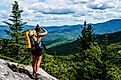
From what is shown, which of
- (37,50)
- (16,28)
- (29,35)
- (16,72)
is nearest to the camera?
(29,35)

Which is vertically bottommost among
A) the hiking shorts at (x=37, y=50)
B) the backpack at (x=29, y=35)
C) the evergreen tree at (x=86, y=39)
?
the evergreen tree at (x=86, y=39)

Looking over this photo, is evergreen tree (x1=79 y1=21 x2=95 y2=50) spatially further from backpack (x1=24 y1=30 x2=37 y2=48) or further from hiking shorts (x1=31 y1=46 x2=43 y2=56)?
backpack (x1=24 y1=30 x2=37 y2=48)

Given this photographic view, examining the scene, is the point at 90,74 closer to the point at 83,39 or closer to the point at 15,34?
the point at 15,34

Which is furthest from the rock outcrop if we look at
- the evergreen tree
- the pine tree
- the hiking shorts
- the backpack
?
the evergreen tree

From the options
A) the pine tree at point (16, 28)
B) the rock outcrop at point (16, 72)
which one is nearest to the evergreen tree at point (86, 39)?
the pine tree at point (16, 28)

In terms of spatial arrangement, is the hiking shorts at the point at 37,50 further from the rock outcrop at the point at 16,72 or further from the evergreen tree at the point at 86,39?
the evergreen tree at the point at 86,39

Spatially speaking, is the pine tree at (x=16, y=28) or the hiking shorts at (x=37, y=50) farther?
the pine tree at (x=16, y=28)

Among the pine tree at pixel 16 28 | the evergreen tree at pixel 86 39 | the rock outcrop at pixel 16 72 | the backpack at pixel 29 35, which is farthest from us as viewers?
the evergreen tree at pixel 86 39

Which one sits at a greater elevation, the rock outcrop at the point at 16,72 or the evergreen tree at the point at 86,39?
the rock outcrop at the point at 16,72

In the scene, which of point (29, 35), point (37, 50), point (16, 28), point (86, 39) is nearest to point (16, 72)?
point (37, 50)

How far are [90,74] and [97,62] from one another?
9.13 ft

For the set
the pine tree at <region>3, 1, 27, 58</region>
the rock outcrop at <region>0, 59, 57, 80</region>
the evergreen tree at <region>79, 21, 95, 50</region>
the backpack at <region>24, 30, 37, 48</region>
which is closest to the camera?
the backpack at <region>24, 30, 37, 48</region>

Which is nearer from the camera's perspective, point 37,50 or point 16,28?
point 37,50

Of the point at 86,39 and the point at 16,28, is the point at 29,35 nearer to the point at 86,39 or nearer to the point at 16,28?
the point at 16,28
